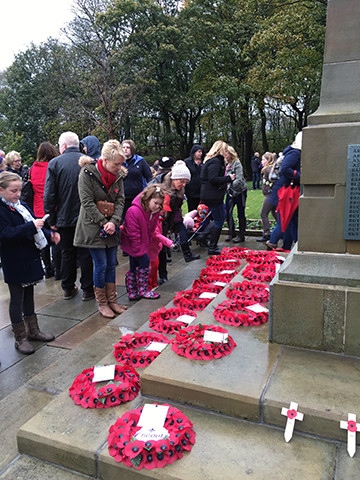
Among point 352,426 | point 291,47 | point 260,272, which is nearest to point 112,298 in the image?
point 260,272

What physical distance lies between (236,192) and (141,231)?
3.57m

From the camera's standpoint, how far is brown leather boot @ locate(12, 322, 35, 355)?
385cm

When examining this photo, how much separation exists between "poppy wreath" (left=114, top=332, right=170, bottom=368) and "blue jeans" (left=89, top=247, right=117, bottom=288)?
1.26 metres

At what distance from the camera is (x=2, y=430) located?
273cm

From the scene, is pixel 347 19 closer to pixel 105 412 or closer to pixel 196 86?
pixel 105 412

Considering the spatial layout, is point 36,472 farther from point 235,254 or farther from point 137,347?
point 235,254

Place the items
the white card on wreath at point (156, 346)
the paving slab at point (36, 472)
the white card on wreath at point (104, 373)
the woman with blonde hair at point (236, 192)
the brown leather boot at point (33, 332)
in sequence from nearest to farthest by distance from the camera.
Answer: the paving slab at point (36, 472)
the white card on wreath at point (104, 373)
the white card on wreath at point (156, 346)
the brown leather boot at point (33, 332)
the woman with blonde hair at point (236, 192)

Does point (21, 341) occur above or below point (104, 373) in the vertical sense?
below

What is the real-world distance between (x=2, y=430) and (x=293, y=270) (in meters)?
2.33

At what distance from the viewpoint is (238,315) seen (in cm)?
352

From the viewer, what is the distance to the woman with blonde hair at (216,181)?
6.96 m

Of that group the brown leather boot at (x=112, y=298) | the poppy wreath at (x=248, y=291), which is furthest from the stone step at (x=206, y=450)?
the brown leather boot at (x=112, y=298)

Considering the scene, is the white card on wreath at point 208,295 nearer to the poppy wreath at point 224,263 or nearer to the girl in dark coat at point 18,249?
the poppy wreath at point 224,263

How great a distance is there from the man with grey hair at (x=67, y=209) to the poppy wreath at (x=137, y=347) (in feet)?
6.22
